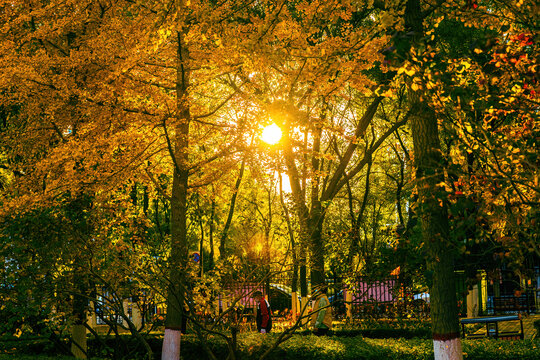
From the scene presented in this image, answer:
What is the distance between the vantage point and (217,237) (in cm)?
3438

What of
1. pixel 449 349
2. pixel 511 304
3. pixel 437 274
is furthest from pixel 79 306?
pixel 511 304

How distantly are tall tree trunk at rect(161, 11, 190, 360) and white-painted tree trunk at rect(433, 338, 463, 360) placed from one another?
4.76 meters

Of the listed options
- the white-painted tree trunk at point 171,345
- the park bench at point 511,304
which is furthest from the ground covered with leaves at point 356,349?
the park bench at point 511,304

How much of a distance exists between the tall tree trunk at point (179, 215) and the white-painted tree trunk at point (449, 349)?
4.76 m

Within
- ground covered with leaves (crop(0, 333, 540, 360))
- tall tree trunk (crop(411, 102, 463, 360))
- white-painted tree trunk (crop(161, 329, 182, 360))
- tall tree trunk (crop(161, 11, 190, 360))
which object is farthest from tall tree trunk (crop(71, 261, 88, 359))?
tall tree trunk (crop(411, 102, 463, 360))

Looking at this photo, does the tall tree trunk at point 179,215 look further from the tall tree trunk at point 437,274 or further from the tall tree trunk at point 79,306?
the tall tree trunk at point 437,274

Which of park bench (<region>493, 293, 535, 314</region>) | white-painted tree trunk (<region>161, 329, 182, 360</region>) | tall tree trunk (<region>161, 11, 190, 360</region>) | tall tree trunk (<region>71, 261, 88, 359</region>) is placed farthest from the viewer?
park bench (<region>493, 293, 535, 314</region>)

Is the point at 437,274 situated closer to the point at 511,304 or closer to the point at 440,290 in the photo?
the point at 440,290

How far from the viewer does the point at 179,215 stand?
1325cm

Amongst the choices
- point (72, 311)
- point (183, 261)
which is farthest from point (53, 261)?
point (183, 261)

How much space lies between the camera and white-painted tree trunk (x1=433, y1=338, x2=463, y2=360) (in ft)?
26.7

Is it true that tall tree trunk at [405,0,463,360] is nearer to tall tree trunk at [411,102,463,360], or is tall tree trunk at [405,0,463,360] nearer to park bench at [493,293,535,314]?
tall tree trunk at [411,102,463,360]

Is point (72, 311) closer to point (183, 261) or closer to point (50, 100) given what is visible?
point (183, 261)

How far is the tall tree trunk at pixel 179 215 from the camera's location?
36.9 ft
